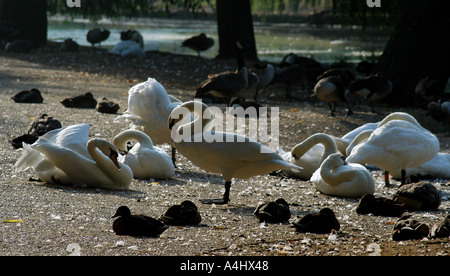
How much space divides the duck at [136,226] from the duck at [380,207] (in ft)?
7.08

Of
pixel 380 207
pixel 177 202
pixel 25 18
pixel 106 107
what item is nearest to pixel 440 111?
pixel 106 107

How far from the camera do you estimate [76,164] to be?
22.4 ft

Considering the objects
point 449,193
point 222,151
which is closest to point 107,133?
point 222,151

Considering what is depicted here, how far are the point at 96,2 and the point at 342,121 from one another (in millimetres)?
17408

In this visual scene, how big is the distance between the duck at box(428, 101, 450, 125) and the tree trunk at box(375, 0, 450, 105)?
7.50 feet

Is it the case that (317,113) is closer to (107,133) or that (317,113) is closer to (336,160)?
(107,133)

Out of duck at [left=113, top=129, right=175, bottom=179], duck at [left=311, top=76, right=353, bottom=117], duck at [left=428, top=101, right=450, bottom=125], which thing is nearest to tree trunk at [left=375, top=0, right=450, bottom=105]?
duck at [left=428, top=101, right=450, bottom=125]

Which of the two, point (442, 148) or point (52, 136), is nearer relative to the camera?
point (52, 136)

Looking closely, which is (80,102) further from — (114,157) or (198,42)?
(198,42)

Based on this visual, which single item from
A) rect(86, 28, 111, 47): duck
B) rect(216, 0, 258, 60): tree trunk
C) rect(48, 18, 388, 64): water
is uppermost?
rect(216, 0, 258, 60): tree trunk

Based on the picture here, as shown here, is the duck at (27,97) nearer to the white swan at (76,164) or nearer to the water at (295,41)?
the white swan at (76,164)

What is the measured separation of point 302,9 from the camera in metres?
54.8

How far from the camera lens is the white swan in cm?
682

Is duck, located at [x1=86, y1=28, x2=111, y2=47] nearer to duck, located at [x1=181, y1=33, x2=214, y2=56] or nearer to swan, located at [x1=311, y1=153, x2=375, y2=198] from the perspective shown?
duck, located at [x1=181, y1=33, x2=214, y2=56]
